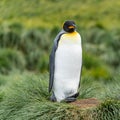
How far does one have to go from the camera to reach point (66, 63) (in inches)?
185

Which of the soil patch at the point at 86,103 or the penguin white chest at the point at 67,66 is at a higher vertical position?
the penguin white chest at the point at 67,66

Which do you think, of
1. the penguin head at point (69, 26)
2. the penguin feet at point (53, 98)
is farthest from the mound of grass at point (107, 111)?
the penguin head at point (69, 26)

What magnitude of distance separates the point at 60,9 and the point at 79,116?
14.8 m

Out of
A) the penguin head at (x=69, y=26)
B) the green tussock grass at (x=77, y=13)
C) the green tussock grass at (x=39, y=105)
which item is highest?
the penguin head at (x=69, y=26)

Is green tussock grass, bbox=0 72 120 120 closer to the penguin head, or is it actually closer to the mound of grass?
the mound of grass

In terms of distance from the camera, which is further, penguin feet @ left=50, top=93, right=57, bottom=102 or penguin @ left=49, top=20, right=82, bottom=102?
penguin feet @ left=50, top=93, right=57, bottom=102

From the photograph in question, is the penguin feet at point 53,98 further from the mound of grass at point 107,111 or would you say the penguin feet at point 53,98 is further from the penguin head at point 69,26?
the penguin head at point 69,26

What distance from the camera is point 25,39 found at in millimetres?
12922

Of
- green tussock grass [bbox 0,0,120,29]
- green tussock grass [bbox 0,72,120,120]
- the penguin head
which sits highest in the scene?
the penguin head

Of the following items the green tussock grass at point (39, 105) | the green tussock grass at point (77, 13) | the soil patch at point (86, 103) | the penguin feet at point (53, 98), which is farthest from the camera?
the green tussock grass at point (77, 13)

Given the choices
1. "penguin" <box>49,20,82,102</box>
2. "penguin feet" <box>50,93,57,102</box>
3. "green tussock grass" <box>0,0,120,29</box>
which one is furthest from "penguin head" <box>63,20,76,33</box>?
"green tussock grass" <box>0,0,120,29</box>

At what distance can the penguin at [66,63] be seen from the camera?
468 cm

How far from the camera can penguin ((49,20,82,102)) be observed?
468cm

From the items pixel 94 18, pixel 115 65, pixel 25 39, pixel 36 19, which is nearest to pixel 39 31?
pixel 25 39
